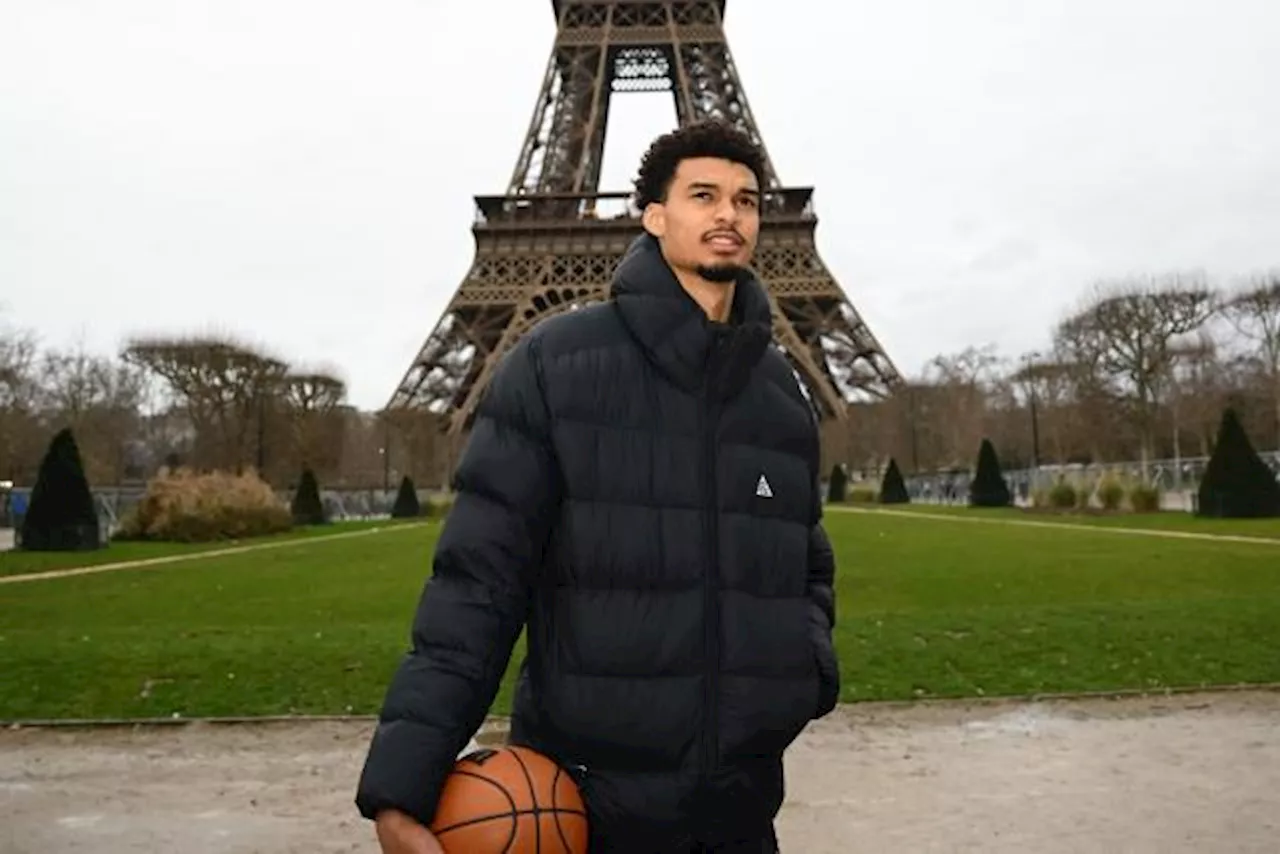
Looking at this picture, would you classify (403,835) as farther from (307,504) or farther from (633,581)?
(307,504)

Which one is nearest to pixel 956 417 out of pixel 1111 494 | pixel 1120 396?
pixel 1120 396

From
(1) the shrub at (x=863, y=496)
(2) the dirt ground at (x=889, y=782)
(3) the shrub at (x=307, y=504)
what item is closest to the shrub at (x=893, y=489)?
(1) the shrub at (x=863, y=496)

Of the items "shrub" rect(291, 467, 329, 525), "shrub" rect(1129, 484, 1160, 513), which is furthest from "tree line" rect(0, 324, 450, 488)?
"shrub" rect(1129, 484, 1160, 513)

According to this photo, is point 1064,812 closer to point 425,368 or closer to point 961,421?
point 425,368

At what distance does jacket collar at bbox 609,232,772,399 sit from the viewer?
2189 millimetres

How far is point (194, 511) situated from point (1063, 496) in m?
23.9

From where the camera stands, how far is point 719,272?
7.37 ft

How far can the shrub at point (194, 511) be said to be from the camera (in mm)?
26547

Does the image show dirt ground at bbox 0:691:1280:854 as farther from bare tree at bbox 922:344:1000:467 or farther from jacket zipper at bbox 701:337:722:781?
bare tree at bbox 922:344:1000:467

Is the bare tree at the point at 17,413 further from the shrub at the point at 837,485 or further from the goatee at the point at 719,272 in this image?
the goatee at the point at 719,272

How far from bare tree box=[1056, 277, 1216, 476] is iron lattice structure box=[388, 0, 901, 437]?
35.8 ft

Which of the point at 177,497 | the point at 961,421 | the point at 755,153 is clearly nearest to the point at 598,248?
the point at 177,497

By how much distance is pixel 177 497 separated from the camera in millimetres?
26562

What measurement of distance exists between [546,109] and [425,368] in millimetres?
11949
